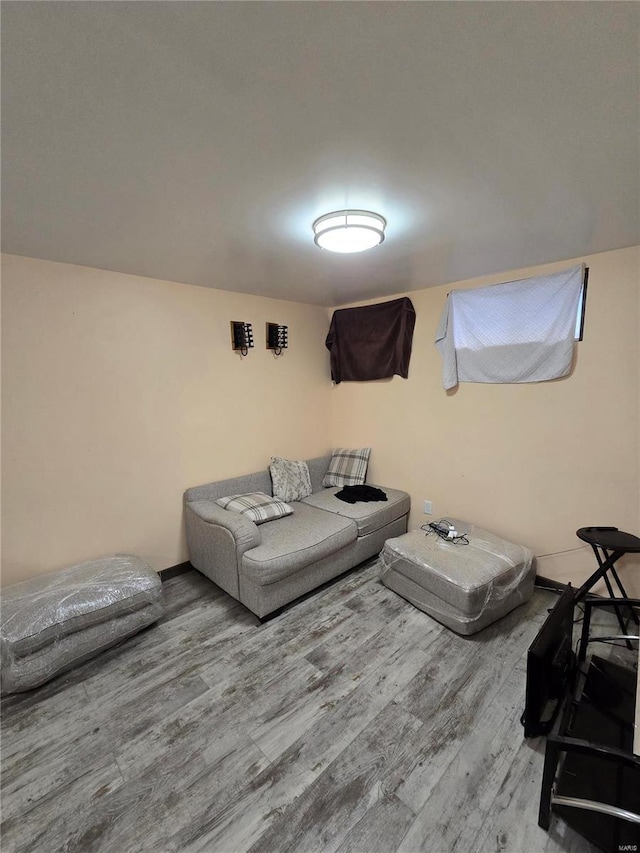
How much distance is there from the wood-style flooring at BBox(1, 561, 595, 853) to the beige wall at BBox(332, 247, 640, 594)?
80cm

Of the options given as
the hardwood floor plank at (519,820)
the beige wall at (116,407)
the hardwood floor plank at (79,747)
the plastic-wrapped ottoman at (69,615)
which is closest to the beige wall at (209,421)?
the beige wall at (116,407)

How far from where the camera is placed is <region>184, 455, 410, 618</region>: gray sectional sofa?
2232 millimetres

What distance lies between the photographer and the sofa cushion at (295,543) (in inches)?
85.7

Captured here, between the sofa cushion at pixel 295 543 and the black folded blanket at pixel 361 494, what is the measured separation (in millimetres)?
347

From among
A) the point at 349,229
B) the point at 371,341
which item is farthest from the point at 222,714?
the point at 371,341

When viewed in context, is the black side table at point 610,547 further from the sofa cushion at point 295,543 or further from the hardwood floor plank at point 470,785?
the sofa cushion at point 295,543

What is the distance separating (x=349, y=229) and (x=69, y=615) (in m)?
2.52

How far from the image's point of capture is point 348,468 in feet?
11.9


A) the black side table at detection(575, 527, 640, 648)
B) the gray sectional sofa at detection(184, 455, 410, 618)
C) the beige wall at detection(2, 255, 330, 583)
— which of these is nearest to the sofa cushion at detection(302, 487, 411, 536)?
the gray sectional sofa at detection(184, 455, 410, 618)

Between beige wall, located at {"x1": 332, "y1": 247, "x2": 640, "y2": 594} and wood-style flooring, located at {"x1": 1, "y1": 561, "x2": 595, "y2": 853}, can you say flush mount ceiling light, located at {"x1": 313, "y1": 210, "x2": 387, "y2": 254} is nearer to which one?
beige wall, located at {"x1": 332, "y1": 247, "x2": 640, "y2": 594}

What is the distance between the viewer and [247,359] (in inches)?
125

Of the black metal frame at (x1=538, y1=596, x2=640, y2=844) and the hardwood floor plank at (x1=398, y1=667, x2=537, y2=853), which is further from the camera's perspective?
the hardwood floor plank at (x1=398, y1=667, x2=537, y2=853)

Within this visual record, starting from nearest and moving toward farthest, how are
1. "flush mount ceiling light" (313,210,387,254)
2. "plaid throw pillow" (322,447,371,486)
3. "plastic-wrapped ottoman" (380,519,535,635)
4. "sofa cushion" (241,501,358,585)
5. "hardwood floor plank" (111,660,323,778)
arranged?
"hardwood floor plank" (111,660,323,778), "flush mount ceiling light" (313,210,387,254), "plastic-wrapped ottoman" (380,519,535,635), "sofa cushion" (241,501,358,585), "plaid throw pillow" (322,447,371,486)

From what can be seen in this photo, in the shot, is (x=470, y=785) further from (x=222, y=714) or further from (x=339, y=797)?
(x=222, y=714)
